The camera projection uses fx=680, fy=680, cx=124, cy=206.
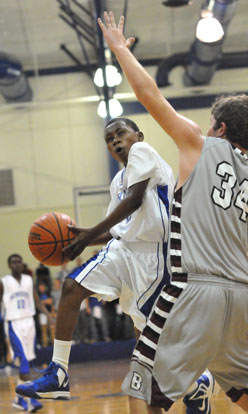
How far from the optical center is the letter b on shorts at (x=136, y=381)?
10.0 feet

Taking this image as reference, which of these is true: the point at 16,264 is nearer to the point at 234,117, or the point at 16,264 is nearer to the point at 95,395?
the point at 95,395

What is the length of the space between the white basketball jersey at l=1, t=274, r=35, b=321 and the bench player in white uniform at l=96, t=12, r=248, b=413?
19.9ft

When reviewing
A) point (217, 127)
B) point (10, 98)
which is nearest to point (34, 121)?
point (10, 98)

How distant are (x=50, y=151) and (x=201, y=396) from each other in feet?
40.1

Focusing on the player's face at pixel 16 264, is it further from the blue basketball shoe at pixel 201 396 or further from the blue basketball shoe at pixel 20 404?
the blue basketball shoe at pixel 201 396

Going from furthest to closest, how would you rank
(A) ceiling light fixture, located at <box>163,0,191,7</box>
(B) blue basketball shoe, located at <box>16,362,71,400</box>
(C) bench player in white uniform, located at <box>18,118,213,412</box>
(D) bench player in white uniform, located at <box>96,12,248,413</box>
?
(A) ceiling light fixture, located at <box>163,0,191,7</box> < (C) bench player in white uniform, located at <box>18,118,213,412</box> < (B) blue basketball shoe, located at <box>16,362,71,400</box> < (D) bench player in white uniform, located at <box>96,12,248,413</box>

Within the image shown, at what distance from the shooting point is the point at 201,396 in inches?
157

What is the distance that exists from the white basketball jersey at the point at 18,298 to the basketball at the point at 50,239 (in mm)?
4784

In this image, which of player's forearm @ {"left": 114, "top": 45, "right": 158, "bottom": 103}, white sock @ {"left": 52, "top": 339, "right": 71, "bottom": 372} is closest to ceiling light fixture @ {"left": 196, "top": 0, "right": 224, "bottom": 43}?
white sock @ {"left": 52, "top": 339, "right": 71, "bottom": 372}

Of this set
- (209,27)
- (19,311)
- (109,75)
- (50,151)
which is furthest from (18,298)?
(50,151)

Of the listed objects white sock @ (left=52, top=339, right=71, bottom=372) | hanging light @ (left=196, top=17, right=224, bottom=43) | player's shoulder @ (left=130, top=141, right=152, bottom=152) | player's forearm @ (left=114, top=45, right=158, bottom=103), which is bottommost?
white sock @ (left=52, top=339, right=71, bottom=372)

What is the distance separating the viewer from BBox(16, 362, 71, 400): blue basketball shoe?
378 centimetres

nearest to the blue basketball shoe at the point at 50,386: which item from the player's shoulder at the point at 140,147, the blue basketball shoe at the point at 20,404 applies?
the player's shoulder at the point at 140,147

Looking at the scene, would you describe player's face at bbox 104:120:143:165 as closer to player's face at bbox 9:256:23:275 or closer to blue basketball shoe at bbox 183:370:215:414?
blue basketball shoe at bbox 183:370:215:414
